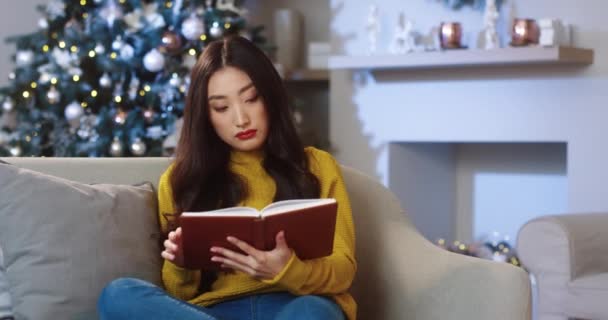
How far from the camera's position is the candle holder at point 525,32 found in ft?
11.5

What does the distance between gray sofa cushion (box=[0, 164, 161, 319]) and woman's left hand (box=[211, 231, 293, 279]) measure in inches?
12.0

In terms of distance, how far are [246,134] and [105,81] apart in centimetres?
225

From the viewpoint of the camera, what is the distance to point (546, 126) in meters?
3.65

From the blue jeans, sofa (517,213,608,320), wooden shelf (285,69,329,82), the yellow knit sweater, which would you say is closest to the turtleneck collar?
the yellow knit sweater

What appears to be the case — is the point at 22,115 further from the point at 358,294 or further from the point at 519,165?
the point at 358,294

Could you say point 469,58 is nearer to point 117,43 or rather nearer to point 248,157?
point 117,43

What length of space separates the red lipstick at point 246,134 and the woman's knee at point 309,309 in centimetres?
38

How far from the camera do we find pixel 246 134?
1865mm

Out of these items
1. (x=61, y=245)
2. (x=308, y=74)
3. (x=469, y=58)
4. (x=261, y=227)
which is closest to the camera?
(x=261, y=227)

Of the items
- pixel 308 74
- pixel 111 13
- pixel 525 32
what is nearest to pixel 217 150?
pixel 525 32

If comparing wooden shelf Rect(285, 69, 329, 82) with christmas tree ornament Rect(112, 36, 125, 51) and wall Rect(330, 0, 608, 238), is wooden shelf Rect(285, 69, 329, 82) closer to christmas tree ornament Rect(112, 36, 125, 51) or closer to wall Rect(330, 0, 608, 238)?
wall Rect(330, 0, 608, 238)

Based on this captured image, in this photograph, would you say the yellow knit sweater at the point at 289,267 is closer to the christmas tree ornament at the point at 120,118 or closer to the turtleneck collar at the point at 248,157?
the turtleneck collar at the point at 248,157

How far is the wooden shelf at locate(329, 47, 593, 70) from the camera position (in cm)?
342

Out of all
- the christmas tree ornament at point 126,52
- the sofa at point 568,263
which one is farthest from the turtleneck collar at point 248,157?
the christmas tree ornament at point 126,52
